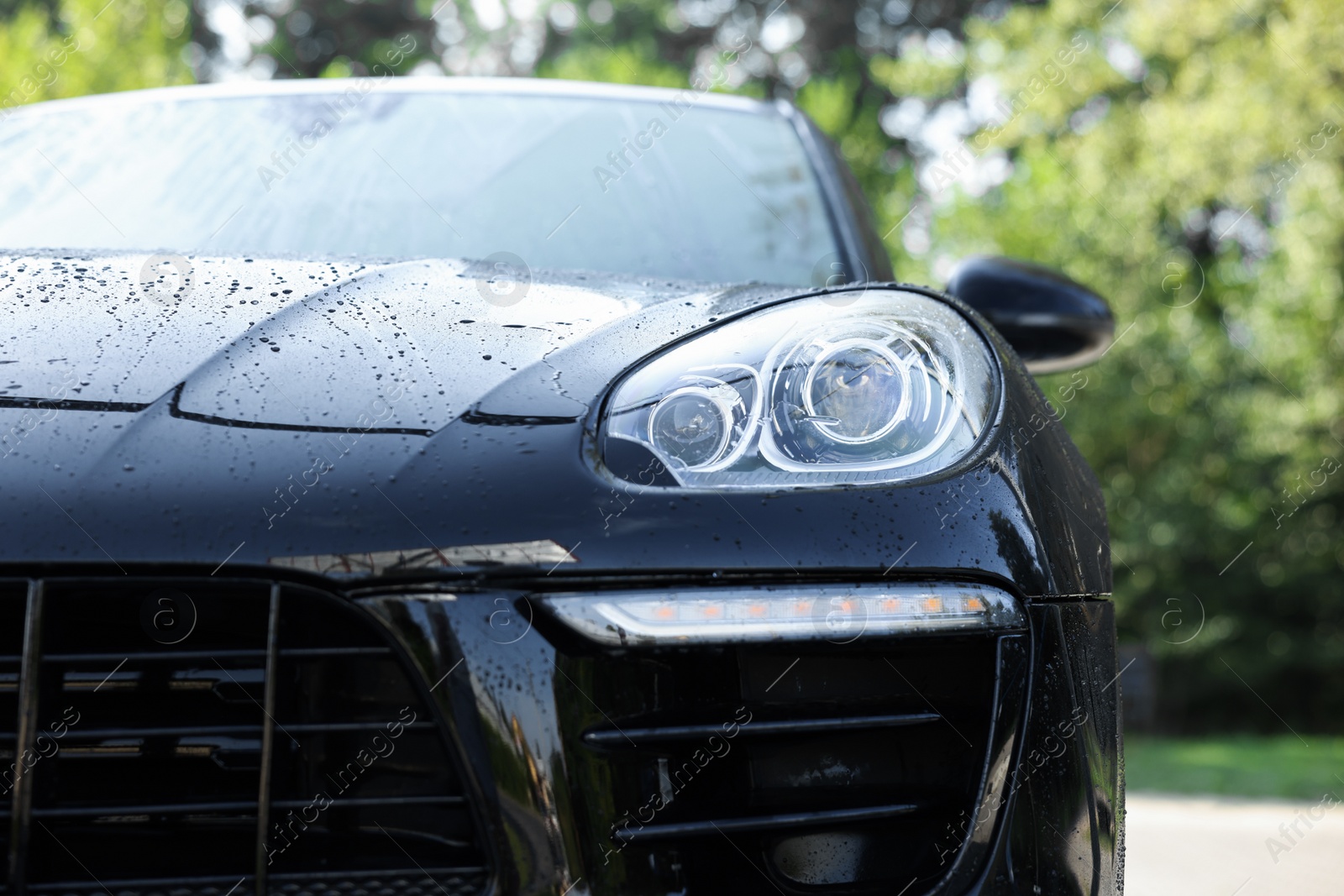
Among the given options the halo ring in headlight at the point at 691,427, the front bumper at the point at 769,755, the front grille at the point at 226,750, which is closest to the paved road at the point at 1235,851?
the front bumper at the point at 769,755

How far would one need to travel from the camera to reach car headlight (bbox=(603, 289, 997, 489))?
1171mm

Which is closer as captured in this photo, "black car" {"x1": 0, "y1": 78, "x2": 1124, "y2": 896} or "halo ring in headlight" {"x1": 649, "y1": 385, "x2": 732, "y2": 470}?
"black car" {"x1": 0, "y1": 78, "x2": 1124, "y2": 896}

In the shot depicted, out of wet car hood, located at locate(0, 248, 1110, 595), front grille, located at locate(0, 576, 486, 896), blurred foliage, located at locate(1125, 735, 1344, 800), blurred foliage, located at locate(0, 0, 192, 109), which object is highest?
blurred foliage, located at locate(0, 0, 192, 109)

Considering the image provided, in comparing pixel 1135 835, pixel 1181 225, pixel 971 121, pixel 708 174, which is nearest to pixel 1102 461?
pixel 1181 225

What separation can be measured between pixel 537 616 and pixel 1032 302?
122 cm

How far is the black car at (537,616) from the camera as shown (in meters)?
1.04

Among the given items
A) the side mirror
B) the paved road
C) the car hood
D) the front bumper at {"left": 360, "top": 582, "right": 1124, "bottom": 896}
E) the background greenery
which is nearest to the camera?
the front bumper at {"left": 360, "top": 582, "right": 1124, "bottom": 896}

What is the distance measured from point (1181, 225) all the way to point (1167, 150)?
4583 millimetres

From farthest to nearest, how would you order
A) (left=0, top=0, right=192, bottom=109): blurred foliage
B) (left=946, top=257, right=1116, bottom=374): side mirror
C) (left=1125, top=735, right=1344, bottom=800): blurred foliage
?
(left=0, top=0, right=192, bottom=109): blurred foliage < (left=1125, top=735, right=1344, bottom=800): blurred foliage < (left=946, top=257, right=1116, bottom=374): side mirror

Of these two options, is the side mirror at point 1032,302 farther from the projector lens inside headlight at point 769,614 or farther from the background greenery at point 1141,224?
the background greenery at point 1141,224

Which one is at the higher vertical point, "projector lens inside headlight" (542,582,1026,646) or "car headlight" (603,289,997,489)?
"car headlight" (603,289,997,489)

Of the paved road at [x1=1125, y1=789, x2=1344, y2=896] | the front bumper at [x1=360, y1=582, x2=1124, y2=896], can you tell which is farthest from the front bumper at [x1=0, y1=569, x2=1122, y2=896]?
the paved road at [x1=1125, y1=789, x2=1344, y2=896]

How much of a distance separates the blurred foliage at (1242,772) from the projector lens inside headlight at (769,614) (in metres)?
4.34

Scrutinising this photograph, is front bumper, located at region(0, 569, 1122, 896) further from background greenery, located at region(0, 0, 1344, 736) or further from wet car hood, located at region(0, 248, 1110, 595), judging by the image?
background greenery, located at region(0, 0, 1344, 736)
